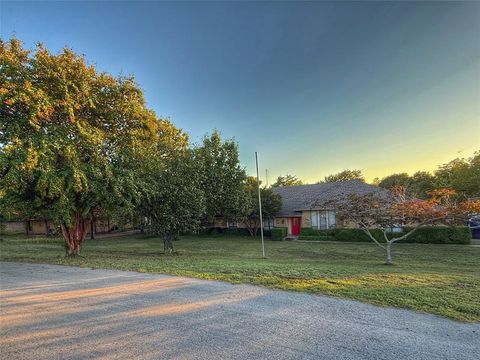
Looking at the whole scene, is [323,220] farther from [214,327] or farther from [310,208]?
[214,327]

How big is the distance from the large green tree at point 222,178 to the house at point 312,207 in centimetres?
604

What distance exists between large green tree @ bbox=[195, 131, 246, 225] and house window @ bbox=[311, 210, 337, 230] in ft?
24.1

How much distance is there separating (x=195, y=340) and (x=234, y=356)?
0.74m

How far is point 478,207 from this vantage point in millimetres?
12445

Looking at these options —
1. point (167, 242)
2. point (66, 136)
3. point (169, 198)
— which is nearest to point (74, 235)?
point (167, 242)

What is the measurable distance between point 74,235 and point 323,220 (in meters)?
21.6

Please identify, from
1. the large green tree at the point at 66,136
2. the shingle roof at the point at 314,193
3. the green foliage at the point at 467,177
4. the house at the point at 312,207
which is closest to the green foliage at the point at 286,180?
the shingle roof at the point at 314,193

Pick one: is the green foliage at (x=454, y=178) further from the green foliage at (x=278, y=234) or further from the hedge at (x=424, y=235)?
the green foliage at (x=278, y=234)

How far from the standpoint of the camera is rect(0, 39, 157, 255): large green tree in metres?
12.0

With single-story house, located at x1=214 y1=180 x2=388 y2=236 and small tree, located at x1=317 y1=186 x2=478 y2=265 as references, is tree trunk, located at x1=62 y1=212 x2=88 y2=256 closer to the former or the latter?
small tree, located at x1=317 y1=186 x2=478 y2=265

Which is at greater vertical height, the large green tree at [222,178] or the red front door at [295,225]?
the large green tree at [222,178]

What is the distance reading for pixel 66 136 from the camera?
13.0 m

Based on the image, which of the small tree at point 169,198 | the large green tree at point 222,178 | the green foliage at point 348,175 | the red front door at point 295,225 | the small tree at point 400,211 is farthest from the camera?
the green foliage at point 348,175

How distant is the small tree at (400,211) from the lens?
13.3 metres
